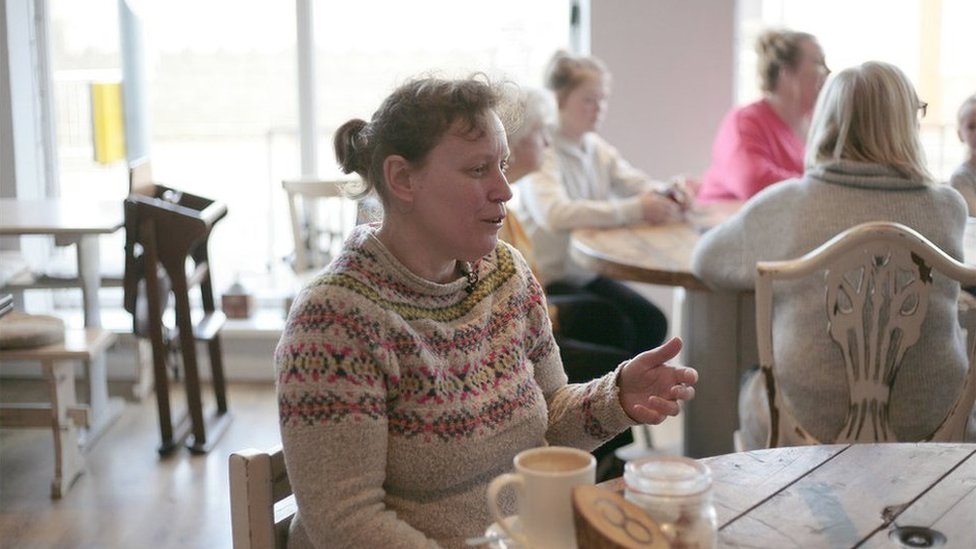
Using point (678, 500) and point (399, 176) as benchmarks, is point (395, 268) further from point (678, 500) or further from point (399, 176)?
point (678, 500)

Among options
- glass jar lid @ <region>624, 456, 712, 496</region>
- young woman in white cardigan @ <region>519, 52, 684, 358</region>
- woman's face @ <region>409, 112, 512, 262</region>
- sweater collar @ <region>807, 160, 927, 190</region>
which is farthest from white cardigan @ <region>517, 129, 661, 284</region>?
glass jar lid @ <region>624, 456, 712, 496</region>

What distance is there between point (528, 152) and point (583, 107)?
66cm

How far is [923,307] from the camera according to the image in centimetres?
220

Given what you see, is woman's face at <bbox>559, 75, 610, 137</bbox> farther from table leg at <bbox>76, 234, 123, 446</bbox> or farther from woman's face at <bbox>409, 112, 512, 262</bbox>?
woman's face at <bbox>409, 112, 512, 262</bbox>

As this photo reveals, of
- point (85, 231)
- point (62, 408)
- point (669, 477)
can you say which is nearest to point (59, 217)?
point (85, 231)

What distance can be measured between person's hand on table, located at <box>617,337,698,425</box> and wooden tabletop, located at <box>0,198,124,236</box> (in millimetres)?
2539

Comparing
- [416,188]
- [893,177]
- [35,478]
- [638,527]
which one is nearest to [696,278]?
[893,177]

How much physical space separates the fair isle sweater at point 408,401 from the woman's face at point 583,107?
212 cm

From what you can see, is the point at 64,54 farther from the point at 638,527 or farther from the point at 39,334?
the point at 638,527

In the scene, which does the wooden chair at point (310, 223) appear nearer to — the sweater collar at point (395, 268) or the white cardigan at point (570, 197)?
the white cardigan at point (570, 197)

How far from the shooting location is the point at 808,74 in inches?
150

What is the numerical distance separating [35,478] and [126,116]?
67.5 inches

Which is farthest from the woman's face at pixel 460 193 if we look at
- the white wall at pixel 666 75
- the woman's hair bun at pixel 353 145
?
the white wall at pixel 666 75

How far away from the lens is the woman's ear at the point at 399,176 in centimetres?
155
